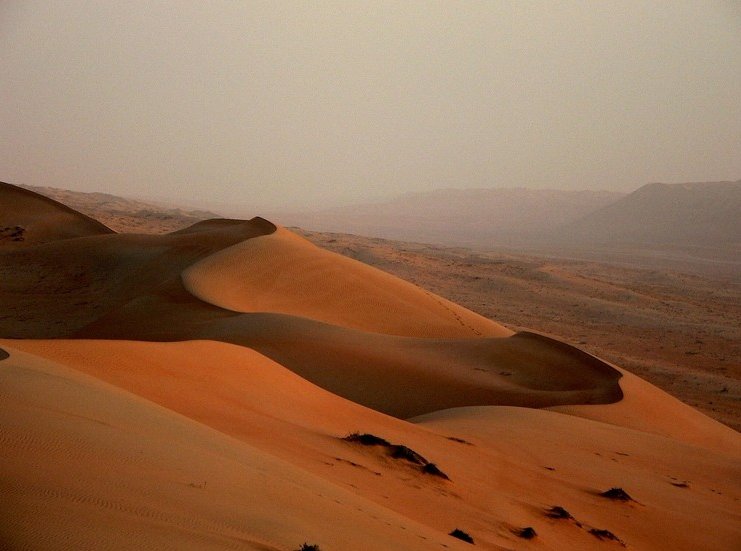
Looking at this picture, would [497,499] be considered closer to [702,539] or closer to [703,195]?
[702,539]

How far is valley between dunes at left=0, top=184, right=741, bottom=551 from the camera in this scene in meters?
3.11

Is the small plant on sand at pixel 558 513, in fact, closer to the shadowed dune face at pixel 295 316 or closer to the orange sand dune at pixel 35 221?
the shadowed dune face at pixel 295 316

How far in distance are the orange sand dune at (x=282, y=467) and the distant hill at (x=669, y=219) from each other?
7896cm

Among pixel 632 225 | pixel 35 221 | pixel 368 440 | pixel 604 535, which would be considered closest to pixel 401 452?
pixel 368 440

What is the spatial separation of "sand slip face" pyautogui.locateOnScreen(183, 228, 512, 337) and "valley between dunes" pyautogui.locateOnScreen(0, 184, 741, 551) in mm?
77

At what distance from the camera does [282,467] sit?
4363 mm

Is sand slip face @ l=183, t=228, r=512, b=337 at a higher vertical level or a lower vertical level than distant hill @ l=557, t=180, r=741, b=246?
lower

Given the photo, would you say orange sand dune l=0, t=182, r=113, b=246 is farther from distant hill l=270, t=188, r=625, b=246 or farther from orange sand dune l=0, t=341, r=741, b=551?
distant hill l=270, t=188, r=625, b=246

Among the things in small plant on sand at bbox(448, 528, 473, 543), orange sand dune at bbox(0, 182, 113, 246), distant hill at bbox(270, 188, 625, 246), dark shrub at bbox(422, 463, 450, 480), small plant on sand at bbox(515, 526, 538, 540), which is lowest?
small plant on sand at bbox(515, 526, 538, 540)

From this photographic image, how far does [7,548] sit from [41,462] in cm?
81

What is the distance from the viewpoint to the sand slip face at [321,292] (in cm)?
1612

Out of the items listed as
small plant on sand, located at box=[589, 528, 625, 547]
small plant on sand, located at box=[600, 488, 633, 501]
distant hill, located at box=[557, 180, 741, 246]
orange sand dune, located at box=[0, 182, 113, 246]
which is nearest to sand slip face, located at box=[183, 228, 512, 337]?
orange sand dune, located at box=[0, 182, 113, 246]

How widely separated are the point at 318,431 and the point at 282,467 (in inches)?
77.7

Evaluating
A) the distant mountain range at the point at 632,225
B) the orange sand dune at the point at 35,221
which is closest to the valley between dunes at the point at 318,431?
the orange sand dune at the point at 35,221
